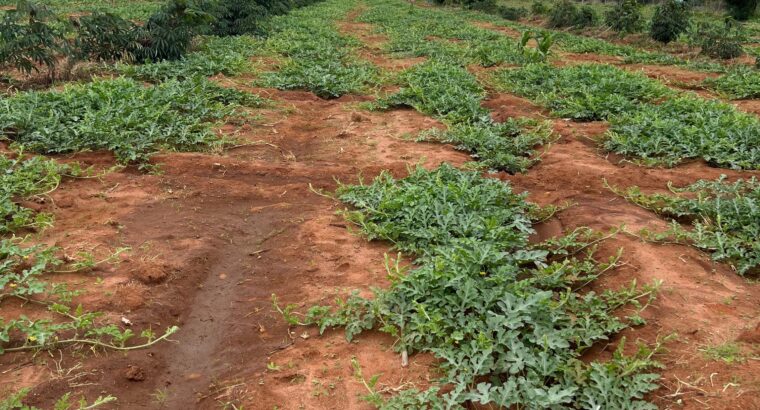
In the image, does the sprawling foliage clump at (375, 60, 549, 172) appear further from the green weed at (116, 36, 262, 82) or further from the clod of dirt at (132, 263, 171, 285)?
the clod of dirt at (132, 263, 171, 285)

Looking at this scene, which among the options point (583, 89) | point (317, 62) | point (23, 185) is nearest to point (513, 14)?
point (317, 62)

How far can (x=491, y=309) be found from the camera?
117 inches

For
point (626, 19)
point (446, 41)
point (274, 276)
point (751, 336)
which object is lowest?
point (274, 276)

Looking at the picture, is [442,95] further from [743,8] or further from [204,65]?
[743,8]

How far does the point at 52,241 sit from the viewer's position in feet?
12.5

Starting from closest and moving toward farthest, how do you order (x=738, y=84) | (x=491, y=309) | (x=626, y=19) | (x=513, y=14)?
1. (x=491, y=309)
2. (x=738, y=84)
3. (x=626, y=19)
4. (x=513, y=14)

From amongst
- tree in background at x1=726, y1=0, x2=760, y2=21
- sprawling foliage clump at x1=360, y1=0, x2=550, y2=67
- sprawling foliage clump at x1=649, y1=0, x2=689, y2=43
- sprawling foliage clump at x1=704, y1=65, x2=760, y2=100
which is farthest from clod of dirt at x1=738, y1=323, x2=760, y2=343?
tree in background at x1=726, y1=0, x2=760, y2=21

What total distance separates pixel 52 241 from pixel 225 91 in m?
4.23

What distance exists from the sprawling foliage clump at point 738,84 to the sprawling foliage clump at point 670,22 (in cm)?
422

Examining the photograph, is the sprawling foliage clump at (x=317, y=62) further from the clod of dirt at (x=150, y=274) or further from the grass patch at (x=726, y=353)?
the grass patch at (x=726, y=353)

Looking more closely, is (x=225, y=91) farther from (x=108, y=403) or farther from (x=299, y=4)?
(x=299, y=4)

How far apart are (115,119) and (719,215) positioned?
18.7 feet

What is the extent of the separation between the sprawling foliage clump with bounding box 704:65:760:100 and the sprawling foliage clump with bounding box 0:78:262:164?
7.61 m

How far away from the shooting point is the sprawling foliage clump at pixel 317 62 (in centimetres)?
871
